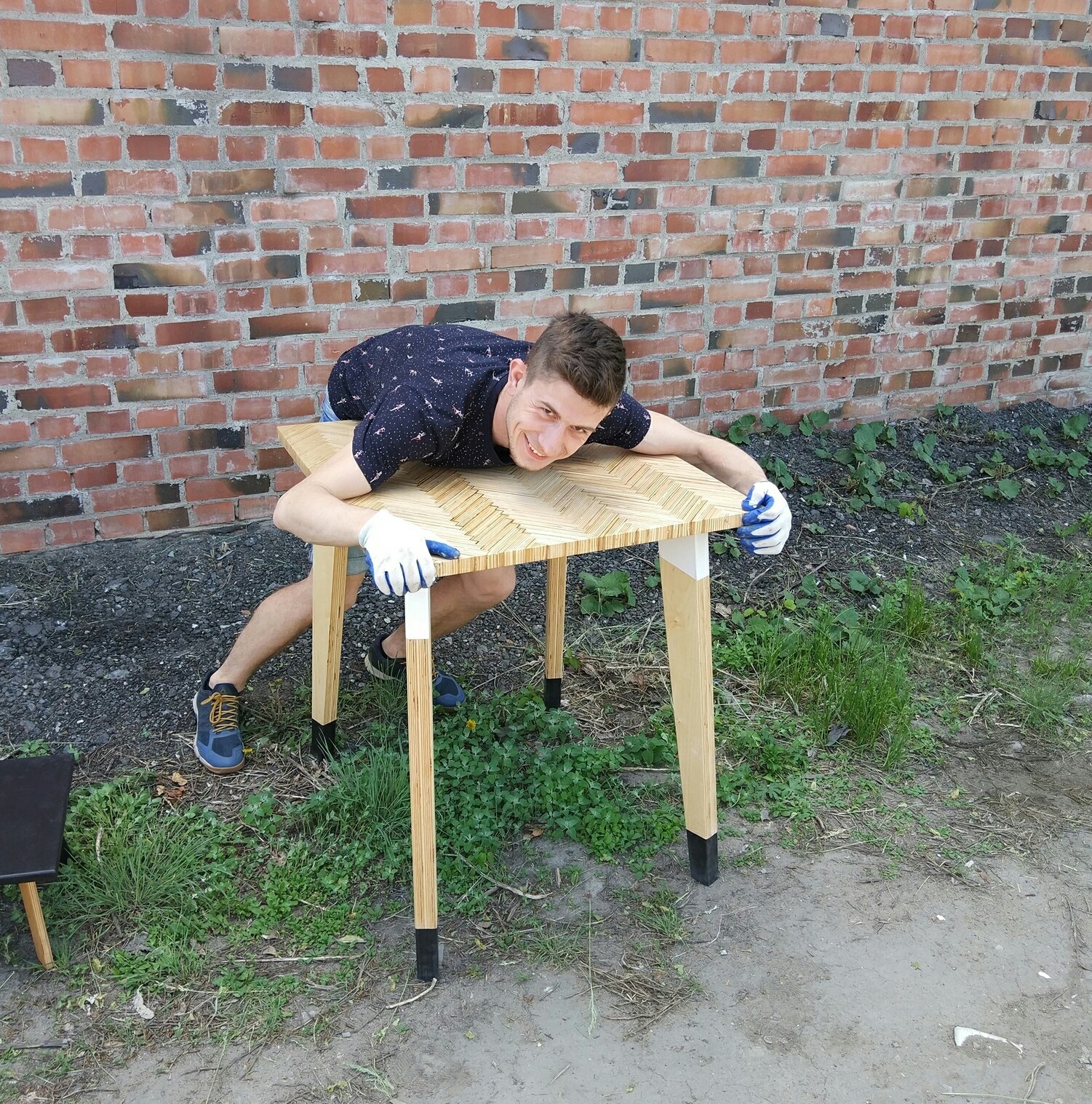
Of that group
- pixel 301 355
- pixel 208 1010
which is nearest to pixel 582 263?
pixel 301 355

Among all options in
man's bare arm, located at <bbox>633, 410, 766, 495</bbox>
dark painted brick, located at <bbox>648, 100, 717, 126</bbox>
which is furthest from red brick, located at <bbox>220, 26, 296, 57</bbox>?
man's bare arm, located at <bbox>633, 410, 766, 495</bbox>

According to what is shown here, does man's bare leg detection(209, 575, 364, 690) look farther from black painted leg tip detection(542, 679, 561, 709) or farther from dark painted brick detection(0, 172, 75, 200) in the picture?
dark painted brick detection(0, 172, 75, 200)

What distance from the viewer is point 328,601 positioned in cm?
266

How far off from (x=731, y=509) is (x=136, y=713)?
175cm

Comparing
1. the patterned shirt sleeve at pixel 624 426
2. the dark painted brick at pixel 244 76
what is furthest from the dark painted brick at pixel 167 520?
the patterned shirt sleeve at pixel 624 426

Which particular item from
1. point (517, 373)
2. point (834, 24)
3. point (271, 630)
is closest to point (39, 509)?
point (271, 630)

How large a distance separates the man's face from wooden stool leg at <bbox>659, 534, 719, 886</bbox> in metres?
0.31

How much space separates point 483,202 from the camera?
12.4 ft

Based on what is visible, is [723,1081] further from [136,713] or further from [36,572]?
[36,572]

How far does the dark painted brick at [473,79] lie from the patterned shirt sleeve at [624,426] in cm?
158

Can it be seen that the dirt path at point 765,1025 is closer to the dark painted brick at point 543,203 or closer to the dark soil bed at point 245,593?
the dark soil bed at point 245,593

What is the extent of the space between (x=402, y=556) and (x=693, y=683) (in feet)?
2.52

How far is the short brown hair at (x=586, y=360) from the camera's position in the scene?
7.14 ft

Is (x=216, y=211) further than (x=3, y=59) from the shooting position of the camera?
Yes
